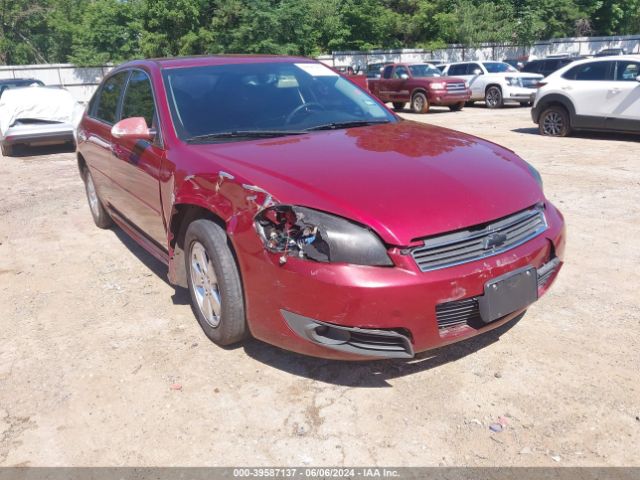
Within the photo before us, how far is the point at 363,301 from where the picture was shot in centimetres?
253

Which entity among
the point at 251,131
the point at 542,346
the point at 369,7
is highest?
the point at 369,7

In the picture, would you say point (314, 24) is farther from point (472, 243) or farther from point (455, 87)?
point (472, 243)

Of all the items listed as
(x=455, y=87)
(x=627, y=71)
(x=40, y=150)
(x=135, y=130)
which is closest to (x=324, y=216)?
(x=135, y=130)

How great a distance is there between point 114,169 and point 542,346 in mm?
3528

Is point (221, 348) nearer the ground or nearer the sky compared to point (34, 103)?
nearer the ground

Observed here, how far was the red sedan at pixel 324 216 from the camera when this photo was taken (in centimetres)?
259

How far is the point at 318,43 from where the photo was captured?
36844 millimetres

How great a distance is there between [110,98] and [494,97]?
640 inches

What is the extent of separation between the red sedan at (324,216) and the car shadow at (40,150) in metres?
9.46

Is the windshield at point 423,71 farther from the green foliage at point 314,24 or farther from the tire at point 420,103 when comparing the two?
the green foliage at point 314,24

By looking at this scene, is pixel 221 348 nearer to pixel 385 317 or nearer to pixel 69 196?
pixel 385 317

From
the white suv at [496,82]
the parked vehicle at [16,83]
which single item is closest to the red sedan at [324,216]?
the parked vehicle at [16,83]

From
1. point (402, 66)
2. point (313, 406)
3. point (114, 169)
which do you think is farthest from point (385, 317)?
point (402, 66)

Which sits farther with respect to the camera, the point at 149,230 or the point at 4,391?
the point at 149,230
